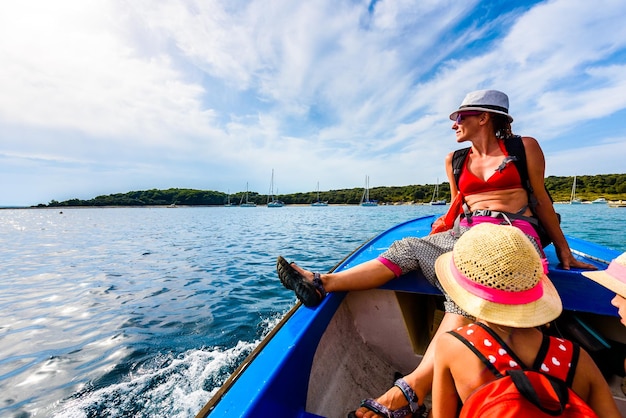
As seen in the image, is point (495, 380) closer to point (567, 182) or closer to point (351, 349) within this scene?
point (351, 349)

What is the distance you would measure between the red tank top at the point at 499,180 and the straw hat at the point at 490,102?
9.7 inches

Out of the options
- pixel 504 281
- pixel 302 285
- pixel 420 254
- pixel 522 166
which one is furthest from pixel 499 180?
pixel 302 285

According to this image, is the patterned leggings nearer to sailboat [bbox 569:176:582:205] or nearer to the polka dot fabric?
the polka dot fabric

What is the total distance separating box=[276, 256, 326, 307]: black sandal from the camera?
194cm

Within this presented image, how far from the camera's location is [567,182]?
68.0 metres

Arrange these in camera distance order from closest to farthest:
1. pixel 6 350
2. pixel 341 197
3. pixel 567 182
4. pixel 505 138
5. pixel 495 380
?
pixel 495 380
pixel 505 138
pixel 6 350
pixel 567 182
pixel 341 197

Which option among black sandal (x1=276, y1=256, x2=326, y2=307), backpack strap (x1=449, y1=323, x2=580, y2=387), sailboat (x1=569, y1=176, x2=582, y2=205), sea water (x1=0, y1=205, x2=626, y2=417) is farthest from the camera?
sailboat (x1=569, y1=176, x2=582, y2=205)

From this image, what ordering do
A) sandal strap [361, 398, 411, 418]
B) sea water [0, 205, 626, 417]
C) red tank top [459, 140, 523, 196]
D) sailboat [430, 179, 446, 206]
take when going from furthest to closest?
sailboat [430, 179, 446, 206] → sea water [0, 205, 626, 417] → red tank top [459, 140, 523, 196] → sandal strap [361, 398, 411, 418]

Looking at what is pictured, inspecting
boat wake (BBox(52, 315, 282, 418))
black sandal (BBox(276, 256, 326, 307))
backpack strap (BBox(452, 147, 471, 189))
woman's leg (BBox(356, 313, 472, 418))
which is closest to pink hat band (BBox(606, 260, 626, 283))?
woman's leg (BBox(356, 313, 472, 418))

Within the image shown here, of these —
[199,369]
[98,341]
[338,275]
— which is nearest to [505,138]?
[338,275]

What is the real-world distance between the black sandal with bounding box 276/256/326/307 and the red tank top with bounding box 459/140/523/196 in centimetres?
138

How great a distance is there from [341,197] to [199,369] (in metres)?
87.6

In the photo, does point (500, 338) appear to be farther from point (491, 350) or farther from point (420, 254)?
point (420, 254)

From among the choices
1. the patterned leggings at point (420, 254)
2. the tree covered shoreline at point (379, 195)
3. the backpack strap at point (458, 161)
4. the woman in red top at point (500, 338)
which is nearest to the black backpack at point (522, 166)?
the backpack strap at point (458, 161)
